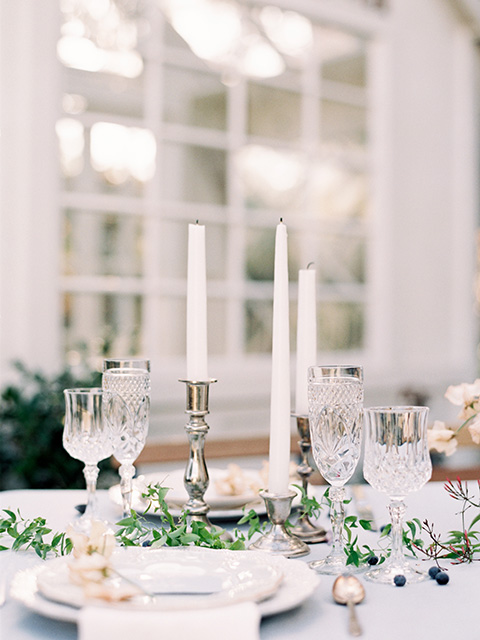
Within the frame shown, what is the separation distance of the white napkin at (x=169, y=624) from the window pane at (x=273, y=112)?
2944mm

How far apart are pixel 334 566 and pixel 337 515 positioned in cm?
6

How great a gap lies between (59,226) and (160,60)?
0.81m

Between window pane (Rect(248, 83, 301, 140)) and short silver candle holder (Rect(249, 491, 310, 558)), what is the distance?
8.62 feet

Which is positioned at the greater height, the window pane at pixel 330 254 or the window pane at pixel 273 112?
the window pane at pixel 273 112

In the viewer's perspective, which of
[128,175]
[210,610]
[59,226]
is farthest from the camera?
[128,175]

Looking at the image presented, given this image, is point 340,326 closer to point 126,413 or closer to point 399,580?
point 126,413

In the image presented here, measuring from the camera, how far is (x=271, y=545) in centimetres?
100

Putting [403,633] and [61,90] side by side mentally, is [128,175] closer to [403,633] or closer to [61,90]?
[61,90]

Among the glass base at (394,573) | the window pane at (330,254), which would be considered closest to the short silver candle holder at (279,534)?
the glass base at (394,573)

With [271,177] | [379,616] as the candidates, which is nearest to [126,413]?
[379,616]

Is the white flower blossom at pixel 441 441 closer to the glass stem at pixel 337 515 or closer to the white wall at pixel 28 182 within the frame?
the glass stem at pixel 337 515

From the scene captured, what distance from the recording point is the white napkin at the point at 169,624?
0.64 m

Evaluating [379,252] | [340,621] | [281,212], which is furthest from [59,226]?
[340,621]

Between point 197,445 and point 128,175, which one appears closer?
point 197,445
